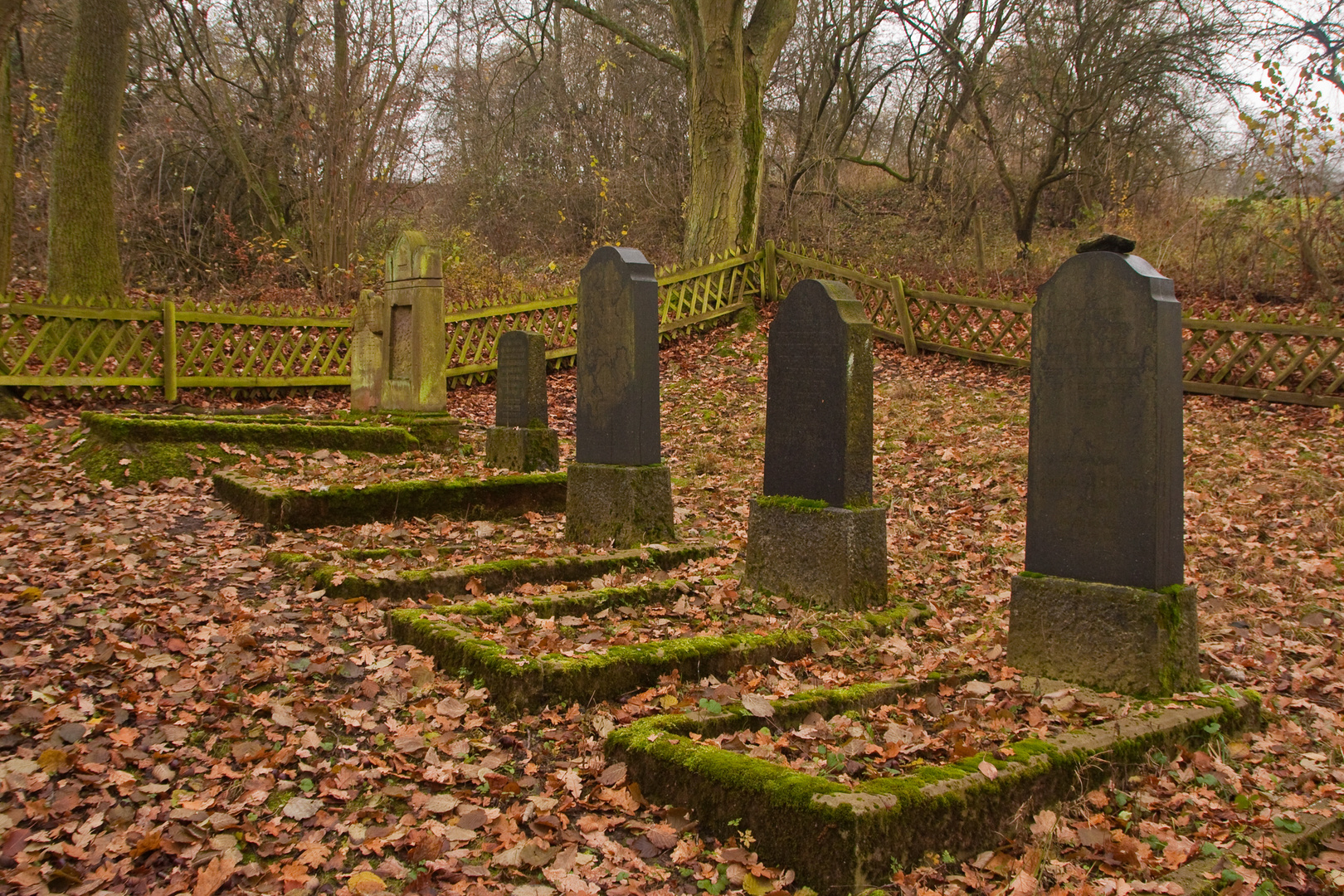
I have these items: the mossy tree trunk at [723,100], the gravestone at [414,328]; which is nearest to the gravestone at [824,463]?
the gravestone at [414,328]

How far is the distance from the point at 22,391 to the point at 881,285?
11.8m

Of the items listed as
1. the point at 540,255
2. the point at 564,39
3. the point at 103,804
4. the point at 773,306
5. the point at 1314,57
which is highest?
the point at 564,39

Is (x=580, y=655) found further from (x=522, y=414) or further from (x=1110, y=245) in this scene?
(x=522, y=414)

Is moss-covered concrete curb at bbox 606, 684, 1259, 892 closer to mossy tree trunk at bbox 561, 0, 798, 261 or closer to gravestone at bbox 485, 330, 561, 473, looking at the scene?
gravestone at bbox 485, 330, 561, 473

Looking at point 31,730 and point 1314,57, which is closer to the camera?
point 31,730

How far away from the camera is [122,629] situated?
4820 millimetres

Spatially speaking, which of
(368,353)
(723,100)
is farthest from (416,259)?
(723,100)

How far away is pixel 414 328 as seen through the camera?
998 cm

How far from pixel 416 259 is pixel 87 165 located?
6.04 metres

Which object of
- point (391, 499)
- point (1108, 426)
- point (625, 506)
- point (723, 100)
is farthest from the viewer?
point (723, 100)

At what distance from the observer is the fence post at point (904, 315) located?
14.6 metres

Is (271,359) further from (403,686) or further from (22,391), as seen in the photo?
Result: (403,686)

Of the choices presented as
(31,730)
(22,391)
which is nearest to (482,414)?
(22,391)

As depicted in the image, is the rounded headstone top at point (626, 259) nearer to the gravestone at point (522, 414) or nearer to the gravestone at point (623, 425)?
the gravestone at point (623, 425)
